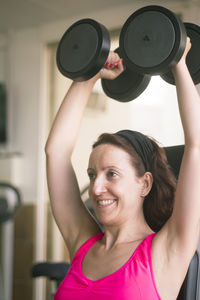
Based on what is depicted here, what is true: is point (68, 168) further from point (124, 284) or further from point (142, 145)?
point (124, 284)

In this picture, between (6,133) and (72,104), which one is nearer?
(72,104)

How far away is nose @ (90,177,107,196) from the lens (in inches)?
45.1

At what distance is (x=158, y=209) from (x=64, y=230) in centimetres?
30

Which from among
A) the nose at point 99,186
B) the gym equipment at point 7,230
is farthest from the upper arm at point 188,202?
Answer: the gym equipment at point 7,230

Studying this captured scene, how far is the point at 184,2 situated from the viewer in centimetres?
295

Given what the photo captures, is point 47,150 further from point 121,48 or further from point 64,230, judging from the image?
point 121,48

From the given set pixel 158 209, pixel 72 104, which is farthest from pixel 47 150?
pixel 158 209

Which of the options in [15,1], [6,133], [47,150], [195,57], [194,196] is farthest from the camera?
[6,133]

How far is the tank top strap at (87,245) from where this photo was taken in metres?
1.24

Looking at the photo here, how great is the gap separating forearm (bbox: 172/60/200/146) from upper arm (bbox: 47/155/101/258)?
1.46 feet

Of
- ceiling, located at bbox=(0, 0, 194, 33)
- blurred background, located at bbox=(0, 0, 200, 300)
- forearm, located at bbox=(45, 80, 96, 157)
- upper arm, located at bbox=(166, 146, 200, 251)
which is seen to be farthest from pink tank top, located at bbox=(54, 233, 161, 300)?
ceiling, located at bbox=(0, 0, 194, 33)

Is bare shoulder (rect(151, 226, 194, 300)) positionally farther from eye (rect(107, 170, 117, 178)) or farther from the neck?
eye (rect(107, 170, 117, 178))

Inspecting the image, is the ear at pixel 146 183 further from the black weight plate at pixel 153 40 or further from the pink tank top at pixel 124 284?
the black weight plate at pixel 153 40

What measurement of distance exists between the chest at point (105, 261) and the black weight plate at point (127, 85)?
452mm
